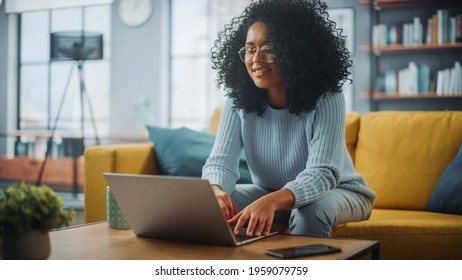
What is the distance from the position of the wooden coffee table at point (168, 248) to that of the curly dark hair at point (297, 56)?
0.50 metres

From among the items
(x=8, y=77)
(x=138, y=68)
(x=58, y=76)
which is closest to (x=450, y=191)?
(x=138, y=68)

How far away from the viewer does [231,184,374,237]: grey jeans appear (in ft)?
4.57

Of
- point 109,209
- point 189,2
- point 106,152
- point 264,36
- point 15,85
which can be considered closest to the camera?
point 109,209

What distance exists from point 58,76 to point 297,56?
13.1 feet

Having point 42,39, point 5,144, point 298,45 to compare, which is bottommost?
point 5,144

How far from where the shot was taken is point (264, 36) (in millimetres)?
1615

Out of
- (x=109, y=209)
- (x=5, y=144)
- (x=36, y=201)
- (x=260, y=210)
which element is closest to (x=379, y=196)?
(x=260, y=210)

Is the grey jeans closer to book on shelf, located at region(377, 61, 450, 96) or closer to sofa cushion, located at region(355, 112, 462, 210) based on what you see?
sofa cushion, located at region(355, 112, 462, 210)

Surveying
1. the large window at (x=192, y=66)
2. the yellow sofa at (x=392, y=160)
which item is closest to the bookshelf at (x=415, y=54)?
the large window at (x=192, y=66)

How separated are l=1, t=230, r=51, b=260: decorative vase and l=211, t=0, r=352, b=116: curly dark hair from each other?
806 mm

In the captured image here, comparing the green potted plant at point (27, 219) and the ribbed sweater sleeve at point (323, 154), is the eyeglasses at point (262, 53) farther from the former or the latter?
the green potted plant at point (27, 219)

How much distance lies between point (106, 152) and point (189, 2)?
3.06m

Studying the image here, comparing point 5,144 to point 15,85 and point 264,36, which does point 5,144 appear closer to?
point 15,85

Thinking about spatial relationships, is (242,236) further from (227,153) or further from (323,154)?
(227,153)
